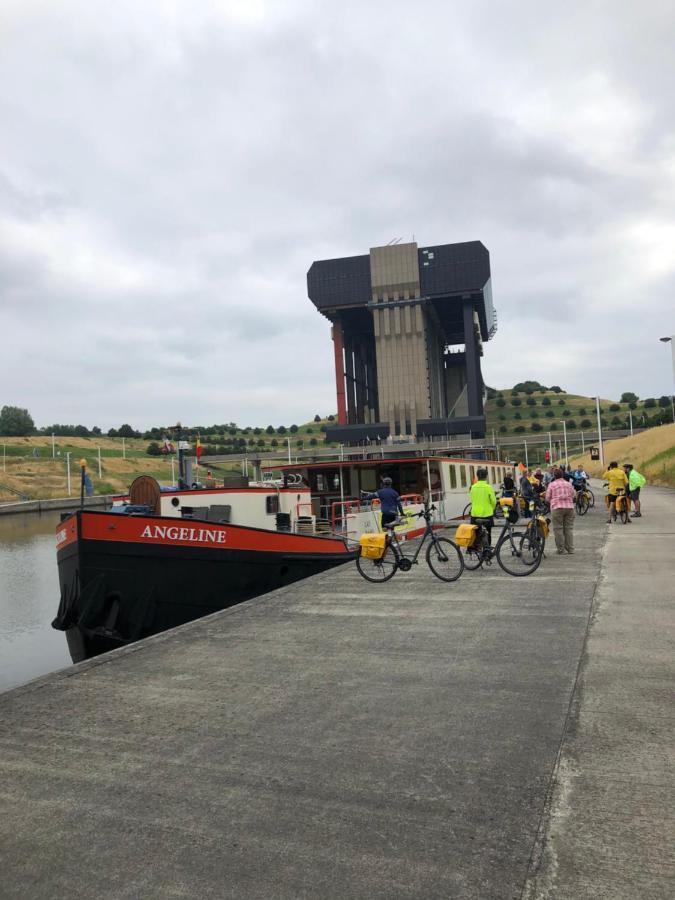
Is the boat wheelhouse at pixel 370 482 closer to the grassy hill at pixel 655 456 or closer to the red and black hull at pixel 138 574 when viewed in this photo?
the red and black hull at pixel 138 574

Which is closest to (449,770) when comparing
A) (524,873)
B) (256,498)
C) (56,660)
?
(524,873)

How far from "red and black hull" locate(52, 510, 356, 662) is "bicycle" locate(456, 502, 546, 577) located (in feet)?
15.0

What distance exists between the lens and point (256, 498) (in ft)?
53.3

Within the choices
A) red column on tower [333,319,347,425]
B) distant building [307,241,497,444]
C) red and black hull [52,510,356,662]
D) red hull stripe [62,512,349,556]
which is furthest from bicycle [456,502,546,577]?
red column on tower [333,319,347,425]

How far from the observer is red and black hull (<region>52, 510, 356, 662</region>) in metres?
11.9

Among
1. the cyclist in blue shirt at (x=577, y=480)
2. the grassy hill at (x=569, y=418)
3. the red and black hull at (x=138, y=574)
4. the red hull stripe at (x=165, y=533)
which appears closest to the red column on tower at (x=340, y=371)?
the grassy hill at (x=569, y=418)

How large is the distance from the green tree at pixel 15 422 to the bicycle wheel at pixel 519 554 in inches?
6215

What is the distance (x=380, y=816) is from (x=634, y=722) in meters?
2.33

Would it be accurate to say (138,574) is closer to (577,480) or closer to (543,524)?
(543,524)

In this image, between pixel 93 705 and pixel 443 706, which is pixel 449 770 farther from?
pixel 93 705

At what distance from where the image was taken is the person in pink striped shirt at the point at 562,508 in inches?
535

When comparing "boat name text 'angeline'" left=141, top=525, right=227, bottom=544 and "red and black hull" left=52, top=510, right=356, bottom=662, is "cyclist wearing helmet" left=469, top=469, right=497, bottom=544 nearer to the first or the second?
"red and black hull" left=52, top=510, right=356, bottom=662

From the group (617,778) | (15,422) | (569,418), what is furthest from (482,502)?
(569,418)

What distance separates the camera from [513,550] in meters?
11.9
